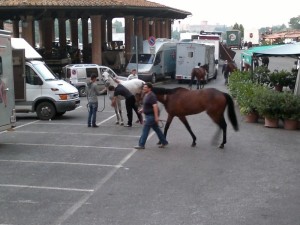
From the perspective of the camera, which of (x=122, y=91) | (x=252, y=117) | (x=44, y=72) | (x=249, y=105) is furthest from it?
(x=44, y=72)

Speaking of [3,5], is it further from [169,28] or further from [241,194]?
[169,28]

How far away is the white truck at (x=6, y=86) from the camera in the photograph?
512 inches

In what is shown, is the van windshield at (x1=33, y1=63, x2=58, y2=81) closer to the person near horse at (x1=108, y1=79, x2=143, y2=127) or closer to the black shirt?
the person near horse at (x1=108, y1=79, x2=143, y2=127)

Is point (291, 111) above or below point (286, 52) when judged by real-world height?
below

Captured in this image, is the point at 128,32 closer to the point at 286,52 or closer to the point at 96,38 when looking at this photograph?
the point at 96,38

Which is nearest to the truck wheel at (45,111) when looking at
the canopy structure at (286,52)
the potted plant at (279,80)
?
the canopy structure at (286,52)

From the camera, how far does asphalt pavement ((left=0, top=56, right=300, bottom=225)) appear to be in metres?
7.52

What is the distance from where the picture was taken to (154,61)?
36250mm

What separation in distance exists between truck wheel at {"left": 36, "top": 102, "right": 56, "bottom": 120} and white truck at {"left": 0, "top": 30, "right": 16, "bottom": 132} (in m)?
4.90

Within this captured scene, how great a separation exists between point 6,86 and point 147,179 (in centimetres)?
535

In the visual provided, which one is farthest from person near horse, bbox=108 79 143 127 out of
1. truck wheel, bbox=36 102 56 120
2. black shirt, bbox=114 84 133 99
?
truck wheel, bbox=36 102 56 120

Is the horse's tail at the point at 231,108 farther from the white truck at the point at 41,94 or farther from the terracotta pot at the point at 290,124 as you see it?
the white truck at the point at 41,94

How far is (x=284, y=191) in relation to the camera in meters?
8.91

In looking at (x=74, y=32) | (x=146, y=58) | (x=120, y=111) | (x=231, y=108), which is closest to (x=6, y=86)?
(x=120, y=111)
